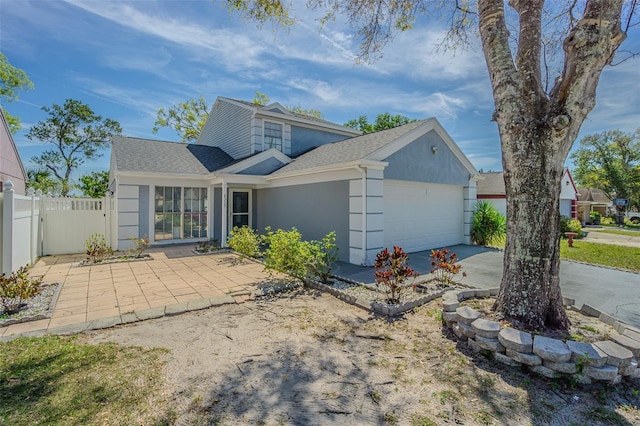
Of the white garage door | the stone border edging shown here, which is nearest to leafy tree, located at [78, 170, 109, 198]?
the stone border edging

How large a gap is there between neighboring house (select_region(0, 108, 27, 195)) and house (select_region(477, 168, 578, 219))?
22.2m

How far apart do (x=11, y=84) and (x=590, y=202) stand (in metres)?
52.8

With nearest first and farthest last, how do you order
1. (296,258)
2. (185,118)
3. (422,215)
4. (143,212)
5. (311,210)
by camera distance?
(296,258)
(311,210)
(422,215)
(143,212)
(185,118)

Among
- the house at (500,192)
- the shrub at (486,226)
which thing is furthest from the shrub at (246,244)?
the house at (500,192)

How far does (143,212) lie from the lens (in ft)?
34.4

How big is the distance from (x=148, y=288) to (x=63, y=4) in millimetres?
8454

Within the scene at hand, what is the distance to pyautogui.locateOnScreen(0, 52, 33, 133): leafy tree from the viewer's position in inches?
776

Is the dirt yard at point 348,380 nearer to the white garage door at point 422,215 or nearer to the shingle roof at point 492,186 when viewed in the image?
the white garage door at point 422,215

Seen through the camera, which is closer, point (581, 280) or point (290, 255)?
point (290, 255)

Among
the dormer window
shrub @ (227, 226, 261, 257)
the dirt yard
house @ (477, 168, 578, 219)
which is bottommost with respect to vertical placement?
the dirt yard

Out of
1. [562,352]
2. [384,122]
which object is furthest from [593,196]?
[562,352]

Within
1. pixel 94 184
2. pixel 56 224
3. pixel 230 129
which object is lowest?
pixel 56 224

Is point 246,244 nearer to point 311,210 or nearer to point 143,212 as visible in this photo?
point 311,210

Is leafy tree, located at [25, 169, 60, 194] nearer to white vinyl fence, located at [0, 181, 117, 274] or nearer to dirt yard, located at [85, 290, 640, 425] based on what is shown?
white vinyl fence, located at [0, 181, 117, 274]
